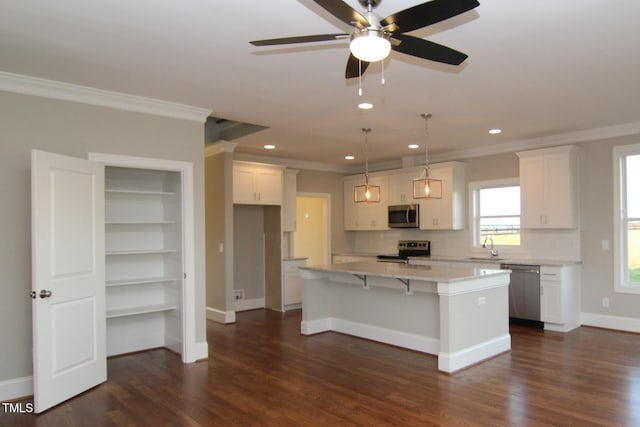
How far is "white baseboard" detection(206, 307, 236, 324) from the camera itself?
6427 millimetres

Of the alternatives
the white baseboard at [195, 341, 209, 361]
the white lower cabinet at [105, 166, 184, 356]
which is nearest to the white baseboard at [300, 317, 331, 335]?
the white baseboard at [195, 341, 209, 361]

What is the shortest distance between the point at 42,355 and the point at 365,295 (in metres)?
3.37

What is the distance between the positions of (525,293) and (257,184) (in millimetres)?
4175

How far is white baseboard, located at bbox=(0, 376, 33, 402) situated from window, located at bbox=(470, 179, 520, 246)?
6.12m

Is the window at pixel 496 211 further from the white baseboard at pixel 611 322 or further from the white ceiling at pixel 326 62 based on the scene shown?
the white ceiling at pixel 326 62

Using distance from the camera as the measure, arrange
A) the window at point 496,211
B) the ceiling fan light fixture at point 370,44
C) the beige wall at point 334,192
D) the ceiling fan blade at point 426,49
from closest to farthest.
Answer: the ceiling fan light fixture at point 370,44, the ceiling fan blade at point 426,49, the window at point 496,211, the beige wall at point 334,192

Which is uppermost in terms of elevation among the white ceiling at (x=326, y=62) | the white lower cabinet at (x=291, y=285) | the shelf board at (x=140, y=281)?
the white ceiling at (x=326, y=62)

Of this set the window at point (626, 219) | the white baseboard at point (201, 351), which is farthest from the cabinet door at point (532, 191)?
the white baseboard at point (201, 351)

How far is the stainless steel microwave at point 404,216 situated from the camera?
7672 millimetres

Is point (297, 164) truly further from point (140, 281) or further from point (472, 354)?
point (472, 354)

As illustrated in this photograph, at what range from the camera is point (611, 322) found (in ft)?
19.0

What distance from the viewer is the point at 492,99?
442 centimetres

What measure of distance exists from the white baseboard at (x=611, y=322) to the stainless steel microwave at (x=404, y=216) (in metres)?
2.80

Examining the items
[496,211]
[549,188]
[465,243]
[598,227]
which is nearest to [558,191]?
[549,188]
